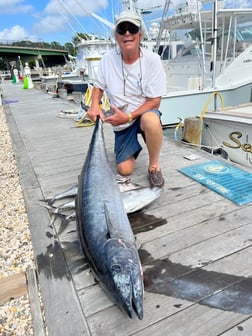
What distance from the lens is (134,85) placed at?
236 cm

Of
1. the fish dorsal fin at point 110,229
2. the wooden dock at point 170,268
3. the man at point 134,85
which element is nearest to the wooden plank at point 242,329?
the wooden dock at point 170,268

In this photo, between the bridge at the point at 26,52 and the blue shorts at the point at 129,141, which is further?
the bridge at the point at 26,52

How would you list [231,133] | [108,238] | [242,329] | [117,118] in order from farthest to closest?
1. [231,133]
2. [117,118]
3. [108,238]
4. [242,329]

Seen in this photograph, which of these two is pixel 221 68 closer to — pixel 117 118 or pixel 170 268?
pixel 117 118

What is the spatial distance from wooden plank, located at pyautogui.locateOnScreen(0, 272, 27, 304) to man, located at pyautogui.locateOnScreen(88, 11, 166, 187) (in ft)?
4.18

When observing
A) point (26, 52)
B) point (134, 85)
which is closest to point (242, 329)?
point (134, 85)

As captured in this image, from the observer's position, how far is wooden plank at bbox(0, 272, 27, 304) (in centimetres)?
146

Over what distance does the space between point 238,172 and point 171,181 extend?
2.03 ft

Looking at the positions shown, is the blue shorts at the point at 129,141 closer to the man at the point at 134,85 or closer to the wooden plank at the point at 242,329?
the man at the point at 134,85

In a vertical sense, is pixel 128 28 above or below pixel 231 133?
above

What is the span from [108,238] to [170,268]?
41cm

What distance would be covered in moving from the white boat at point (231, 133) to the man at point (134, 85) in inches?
72.2

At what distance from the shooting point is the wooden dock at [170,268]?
1.21m

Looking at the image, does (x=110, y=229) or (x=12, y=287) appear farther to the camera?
(x=12, y=287)
